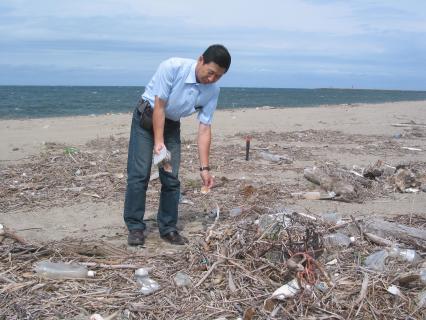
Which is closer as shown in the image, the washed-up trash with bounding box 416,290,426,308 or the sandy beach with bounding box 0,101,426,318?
the washed-up trash with bounding box 416,290,426,308

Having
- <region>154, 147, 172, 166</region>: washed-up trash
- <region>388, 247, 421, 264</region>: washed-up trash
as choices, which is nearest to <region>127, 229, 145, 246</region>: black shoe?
<region>154, 147, 172, 166</region>: washed-up trash

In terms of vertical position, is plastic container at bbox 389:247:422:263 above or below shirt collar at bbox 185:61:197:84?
below

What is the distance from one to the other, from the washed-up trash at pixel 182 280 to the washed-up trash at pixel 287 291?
65 cm

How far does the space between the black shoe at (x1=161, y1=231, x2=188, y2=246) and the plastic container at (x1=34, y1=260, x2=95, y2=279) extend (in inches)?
36.6

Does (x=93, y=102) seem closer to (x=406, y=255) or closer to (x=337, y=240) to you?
(x=337, y=240)

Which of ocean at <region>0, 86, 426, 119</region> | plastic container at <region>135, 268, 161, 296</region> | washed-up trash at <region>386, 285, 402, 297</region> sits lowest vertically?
ocean at <region>0, 86, 426, 119</region>

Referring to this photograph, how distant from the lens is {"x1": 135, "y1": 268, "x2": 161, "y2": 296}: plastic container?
11.5 feet

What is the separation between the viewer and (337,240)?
4121 mm

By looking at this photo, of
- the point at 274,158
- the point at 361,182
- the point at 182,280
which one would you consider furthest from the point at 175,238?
the point at 274,158

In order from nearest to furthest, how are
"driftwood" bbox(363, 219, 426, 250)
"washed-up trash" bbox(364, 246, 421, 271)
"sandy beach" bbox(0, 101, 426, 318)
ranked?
"washed-up trash" bbox(364, 246, 421, 271) → "driftwood" bbox(363, 219, 426, 250) → "sandy beach" bbox(0, 101, 426, 318)

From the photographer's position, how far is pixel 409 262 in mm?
3809

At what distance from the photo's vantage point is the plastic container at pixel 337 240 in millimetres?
4070

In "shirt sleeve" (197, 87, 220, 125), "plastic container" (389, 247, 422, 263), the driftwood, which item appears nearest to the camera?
→ "plastic container" (389, 247, 422, 263)

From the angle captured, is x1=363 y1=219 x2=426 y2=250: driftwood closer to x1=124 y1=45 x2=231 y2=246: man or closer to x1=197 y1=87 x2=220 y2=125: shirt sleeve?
x1=124 y1=45 x2=231 y2=246: man
